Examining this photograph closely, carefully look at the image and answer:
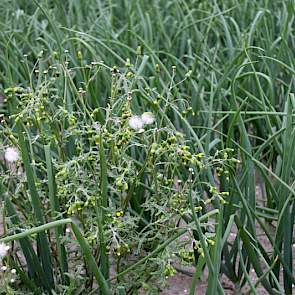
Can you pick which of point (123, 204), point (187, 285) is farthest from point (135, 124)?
point (187, 285)

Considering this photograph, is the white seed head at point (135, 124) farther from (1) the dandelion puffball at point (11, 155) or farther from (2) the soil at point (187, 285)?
(2) the soil at point (187, 285)

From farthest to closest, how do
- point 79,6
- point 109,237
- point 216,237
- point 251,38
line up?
point 79,6
point 251,38
point 109,237
point 216,237

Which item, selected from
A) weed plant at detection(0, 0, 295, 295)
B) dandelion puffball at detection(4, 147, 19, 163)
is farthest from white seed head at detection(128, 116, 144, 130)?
dandelion puffball at detection(4, 147, 19, 163)

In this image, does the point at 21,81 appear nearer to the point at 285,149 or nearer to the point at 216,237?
the point at 285,149

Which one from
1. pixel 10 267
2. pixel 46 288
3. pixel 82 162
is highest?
Result: pixel 82 162

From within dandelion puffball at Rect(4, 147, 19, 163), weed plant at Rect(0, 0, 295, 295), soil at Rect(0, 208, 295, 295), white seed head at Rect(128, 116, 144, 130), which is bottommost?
soil at Rect(0, 208, 295, 295)

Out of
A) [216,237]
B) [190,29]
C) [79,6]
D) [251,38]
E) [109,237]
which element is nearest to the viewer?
[216,237]

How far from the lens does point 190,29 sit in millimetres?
3043

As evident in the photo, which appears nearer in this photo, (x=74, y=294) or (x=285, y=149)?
(x=74, y=294)

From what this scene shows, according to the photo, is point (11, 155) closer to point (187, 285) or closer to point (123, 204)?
point (123, 204)

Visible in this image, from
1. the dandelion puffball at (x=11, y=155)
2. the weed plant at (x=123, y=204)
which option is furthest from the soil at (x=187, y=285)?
the dandelion puffball at (x=11, y=155)

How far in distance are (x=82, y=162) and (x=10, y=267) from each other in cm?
26

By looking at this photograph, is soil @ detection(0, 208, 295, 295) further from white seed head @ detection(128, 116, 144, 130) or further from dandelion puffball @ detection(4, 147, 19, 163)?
white seed head @ detection(128, 116, 144, 130)

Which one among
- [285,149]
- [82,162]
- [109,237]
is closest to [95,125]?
[82,162]
